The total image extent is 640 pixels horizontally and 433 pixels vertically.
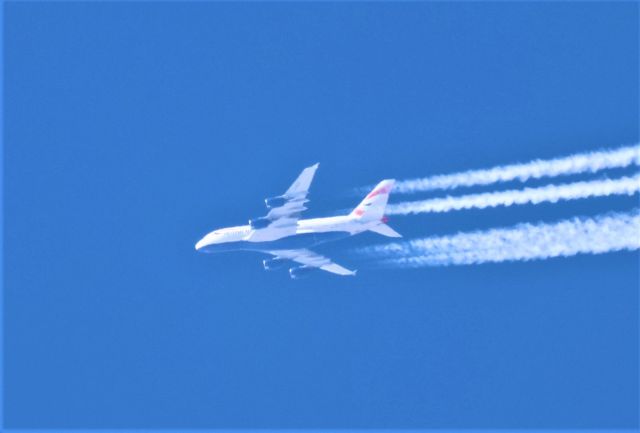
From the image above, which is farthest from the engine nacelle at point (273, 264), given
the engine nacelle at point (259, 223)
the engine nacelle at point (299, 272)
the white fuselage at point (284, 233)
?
the engine nacelle at point (259, 223)

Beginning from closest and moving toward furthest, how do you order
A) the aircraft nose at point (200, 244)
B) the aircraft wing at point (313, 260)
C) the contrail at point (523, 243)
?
the contrail at point (523, 243)
the aircraft nose at point (200, 244)
the aircraft wing at point (313, 260)

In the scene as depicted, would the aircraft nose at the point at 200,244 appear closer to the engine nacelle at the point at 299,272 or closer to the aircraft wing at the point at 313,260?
the aircraft wing at the point at 313,260

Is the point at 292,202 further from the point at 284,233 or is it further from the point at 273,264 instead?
the point at 273,264

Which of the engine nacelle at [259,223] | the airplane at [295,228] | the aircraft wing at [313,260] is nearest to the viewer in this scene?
the airplane at [295,228]

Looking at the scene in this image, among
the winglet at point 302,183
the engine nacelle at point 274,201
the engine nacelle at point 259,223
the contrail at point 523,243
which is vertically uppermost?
the winglet at point 302,183

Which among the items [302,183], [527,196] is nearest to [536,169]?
[527,196]

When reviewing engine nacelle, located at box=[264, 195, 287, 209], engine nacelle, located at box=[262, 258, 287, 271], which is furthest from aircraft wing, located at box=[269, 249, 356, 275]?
engine nacelle, located at box=[264, 195, 287, 209]
